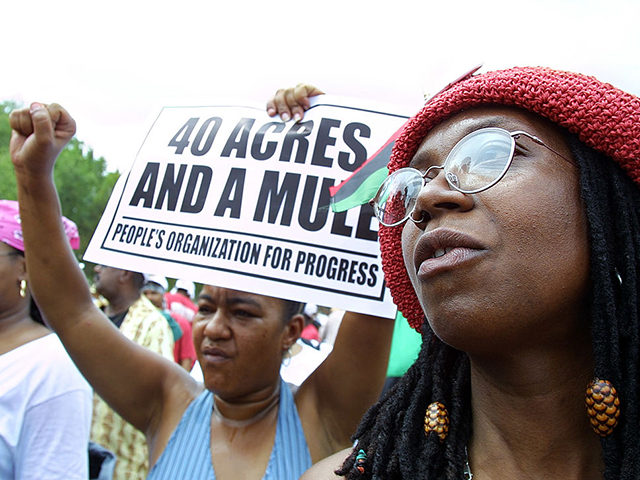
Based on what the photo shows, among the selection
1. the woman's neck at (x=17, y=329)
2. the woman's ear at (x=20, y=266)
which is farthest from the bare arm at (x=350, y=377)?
the woman's ear at (x=20, y=266)

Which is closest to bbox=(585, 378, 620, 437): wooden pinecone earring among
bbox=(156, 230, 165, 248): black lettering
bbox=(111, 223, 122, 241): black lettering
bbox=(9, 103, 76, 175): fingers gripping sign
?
bbox=(156, 230, 165, 248): black lettering

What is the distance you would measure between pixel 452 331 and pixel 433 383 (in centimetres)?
35

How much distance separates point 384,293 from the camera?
204 centimetres

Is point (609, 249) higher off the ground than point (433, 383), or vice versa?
point (609, 249)

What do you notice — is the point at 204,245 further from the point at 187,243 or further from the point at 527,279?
the point at 527,279

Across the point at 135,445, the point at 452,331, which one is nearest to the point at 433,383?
the point at 452,331

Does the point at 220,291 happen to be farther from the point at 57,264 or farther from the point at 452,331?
the point at 452,331

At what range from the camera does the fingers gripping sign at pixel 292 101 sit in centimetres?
229

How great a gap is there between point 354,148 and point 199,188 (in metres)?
0.62

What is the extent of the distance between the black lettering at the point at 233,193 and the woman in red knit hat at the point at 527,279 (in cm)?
90

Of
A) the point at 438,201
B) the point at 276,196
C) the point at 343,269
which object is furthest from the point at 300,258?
the point at 438,201

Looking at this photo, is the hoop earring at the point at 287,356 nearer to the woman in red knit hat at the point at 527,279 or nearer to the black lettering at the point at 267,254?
the black lettering at the point at 267,254

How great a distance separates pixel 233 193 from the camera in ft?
7.19

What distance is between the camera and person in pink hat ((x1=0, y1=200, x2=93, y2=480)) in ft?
7.92
